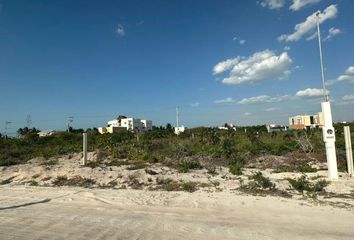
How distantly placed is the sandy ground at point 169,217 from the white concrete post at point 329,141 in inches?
152

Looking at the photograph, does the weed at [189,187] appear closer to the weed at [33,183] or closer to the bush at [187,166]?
the bush at [187,166]

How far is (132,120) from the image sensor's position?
10994 cm

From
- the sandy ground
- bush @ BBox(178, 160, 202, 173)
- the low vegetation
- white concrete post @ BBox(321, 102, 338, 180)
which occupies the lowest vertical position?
the sandy ground

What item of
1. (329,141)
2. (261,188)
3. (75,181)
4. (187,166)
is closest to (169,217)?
(261,188)

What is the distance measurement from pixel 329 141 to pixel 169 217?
23.2 ft

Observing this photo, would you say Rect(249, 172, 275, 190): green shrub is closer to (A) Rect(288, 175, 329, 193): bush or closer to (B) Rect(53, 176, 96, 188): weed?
(A) Rect(288, 175, 329, 193): bush

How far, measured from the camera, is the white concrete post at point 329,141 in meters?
11.5

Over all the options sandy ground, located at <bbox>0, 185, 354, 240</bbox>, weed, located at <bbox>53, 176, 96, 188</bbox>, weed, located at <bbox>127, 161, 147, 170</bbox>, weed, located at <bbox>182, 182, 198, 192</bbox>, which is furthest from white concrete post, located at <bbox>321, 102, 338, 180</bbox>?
weed, located at <bbox>53, 176, 96, 188</bbox>

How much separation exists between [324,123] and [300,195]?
12.3ft

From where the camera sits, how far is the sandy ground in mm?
6117

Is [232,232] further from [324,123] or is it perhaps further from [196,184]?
[324,123]


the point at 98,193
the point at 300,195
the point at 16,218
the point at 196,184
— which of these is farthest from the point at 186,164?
the point at 16,218

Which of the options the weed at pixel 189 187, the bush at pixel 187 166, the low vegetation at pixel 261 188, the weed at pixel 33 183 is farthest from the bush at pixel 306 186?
the weed at pixel 33 183

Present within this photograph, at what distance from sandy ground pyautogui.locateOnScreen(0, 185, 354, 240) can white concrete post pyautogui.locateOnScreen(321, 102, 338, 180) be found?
3.87m
